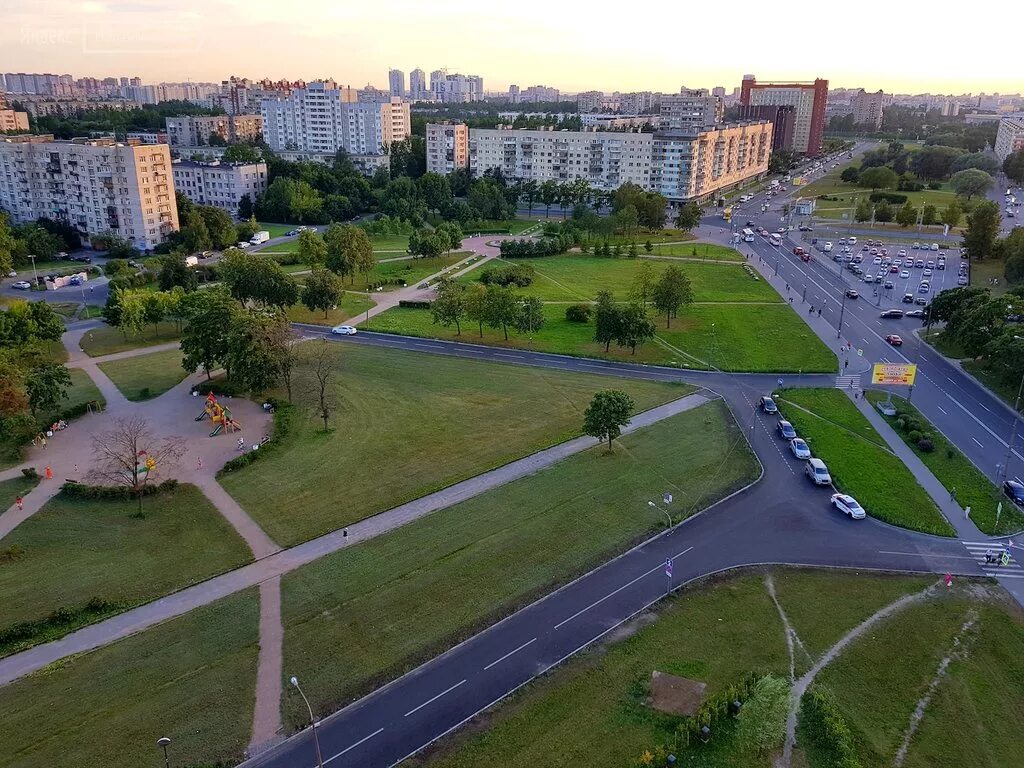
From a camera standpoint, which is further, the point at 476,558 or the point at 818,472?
the point at 818,472

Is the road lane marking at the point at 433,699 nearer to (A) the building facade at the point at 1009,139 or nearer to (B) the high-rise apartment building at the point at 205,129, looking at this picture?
(B) the high-rise apartment building at the point at 205,129

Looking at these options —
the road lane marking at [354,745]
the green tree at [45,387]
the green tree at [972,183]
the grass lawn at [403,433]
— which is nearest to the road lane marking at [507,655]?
the road lane marking at [354,745]

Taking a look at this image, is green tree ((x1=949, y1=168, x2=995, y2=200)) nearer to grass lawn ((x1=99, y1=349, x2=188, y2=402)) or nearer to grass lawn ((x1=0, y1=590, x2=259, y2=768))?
grass lawn ((x1=99, y1=349, x2=188, y2=402))

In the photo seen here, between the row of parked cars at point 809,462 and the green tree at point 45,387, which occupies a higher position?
the green tree at point 45,387

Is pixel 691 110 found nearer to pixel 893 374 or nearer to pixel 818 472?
pixel 893 374

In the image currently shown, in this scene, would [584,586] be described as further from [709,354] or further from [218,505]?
[709,354]

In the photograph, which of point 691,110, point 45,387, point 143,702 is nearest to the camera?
point 143,702

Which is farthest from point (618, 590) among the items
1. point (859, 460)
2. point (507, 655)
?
point (859, 460)
